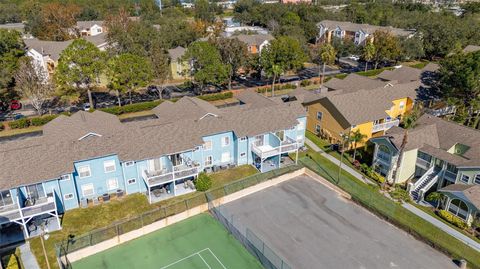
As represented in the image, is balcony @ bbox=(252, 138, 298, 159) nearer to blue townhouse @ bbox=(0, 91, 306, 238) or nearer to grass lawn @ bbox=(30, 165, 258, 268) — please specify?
blue townhouse @ bbox=(0, 91, 306, 238)

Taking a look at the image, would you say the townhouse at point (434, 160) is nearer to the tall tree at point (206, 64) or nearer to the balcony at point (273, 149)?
the balcony at point (273, 149)

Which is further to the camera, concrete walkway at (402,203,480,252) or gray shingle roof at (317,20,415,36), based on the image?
gray shingle roof at (317,20,415,36)

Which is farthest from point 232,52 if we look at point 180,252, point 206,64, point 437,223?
point 437,223

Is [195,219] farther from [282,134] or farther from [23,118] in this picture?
[23,118]

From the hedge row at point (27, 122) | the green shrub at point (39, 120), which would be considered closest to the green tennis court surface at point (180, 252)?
the green shrub at point (39, 120)

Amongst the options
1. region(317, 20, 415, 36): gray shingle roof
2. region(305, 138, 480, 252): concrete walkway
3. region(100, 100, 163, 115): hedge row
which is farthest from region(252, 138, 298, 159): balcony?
region(317, 20, 415, 36): gray shingle roof

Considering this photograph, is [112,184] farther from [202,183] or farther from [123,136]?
[202,183]

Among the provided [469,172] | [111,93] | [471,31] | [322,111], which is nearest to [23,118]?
[111,93]
